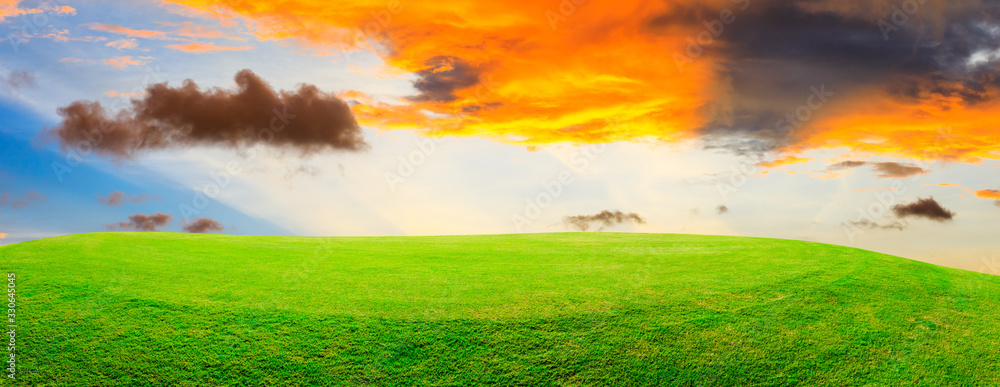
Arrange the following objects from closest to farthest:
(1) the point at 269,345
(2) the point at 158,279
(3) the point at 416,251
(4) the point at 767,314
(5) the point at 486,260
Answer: (1) the point at 269,345 < (4) the point at 767,314 < (2) the point at 158,279 < (5) the point at 486,260 < (3) the point at 416,251

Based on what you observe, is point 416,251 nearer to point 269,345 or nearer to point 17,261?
point 269,345

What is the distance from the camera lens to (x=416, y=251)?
75.3 feet

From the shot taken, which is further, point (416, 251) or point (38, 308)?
point (416, 251)

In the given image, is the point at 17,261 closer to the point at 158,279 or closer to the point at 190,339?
the point at 158,279

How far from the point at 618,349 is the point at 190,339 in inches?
383

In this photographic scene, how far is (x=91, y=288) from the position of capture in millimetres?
14234

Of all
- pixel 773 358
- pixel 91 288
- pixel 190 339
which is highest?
pixel 91 288

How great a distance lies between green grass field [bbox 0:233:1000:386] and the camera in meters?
10.7

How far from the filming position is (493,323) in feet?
39.4

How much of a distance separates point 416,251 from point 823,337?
51.8ft

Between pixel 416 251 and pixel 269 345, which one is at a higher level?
pixel 416 251

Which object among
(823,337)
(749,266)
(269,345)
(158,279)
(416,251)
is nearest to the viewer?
(269,345)

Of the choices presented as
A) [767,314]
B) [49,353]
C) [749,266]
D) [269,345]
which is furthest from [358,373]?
[749,266]

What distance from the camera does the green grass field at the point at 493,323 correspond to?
10.7 meters
